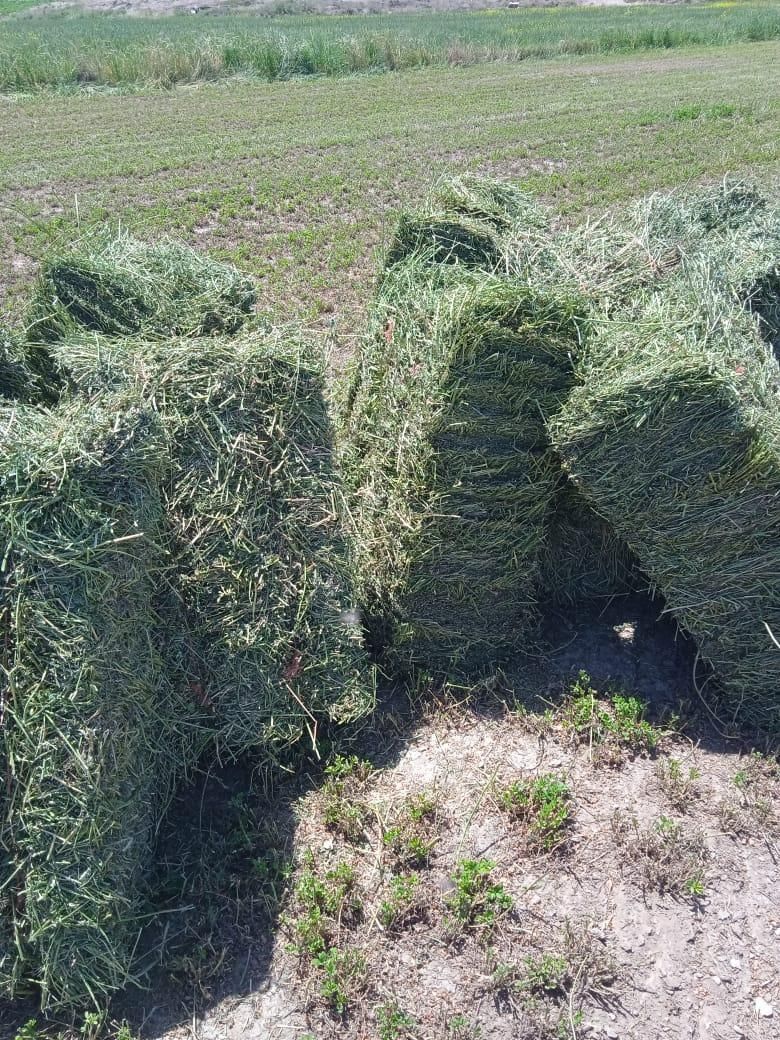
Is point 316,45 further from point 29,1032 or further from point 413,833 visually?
point 29,1032

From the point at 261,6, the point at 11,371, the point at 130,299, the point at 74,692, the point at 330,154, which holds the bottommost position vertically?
the point at 74,692

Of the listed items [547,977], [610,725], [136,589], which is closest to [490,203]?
[610,725]

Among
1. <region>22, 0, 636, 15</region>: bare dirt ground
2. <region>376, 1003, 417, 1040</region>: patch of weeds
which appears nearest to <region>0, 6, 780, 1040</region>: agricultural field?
<region>376, 1003, 417, 1040</region>: patch of weeds

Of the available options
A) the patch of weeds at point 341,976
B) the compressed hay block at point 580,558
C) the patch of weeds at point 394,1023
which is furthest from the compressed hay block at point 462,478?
the patch of weeds at point 394,1023

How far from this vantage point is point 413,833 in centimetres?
369

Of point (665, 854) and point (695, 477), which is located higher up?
point (695, 477)

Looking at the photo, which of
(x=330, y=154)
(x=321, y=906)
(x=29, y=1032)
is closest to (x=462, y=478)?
(x=321, y=906)

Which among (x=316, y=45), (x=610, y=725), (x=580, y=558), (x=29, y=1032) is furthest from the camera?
(x=316, y=45)

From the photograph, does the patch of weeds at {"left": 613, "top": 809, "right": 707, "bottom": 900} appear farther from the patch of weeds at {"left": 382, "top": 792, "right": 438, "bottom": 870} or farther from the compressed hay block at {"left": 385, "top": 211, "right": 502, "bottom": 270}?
the compressed hay block at {"left": 385, "top": 211, "right": 502, "bottom": 270}

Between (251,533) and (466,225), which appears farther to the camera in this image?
(466,225)

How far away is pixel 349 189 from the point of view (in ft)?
43.6

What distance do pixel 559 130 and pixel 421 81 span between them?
8555 millimetres

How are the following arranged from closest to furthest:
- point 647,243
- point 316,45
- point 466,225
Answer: point 466,225 → point 647,243 → point 316,45

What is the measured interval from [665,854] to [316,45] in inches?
1079
